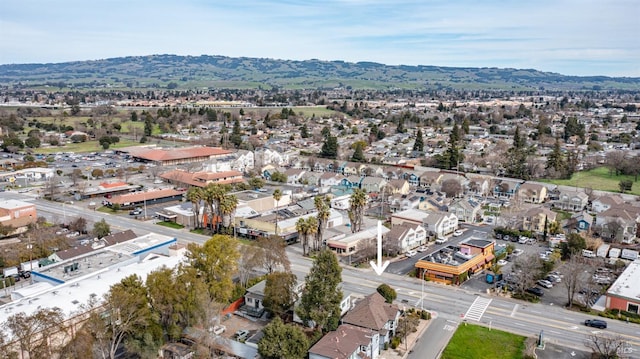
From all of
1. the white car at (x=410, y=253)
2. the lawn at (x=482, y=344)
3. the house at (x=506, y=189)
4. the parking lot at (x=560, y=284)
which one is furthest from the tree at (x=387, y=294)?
the house at (x=506, y=189)

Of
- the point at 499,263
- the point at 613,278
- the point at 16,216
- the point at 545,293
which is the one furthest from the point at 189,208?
the point at 613,278

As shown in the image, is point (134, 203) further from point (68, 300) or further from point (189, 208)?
point (68, 300)

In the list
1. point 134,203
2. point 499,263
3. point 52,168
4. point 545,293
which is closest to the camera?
point 545,293

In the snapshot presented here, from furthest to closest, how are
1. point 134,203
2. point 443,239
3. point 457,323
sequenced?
1. point 134,203
2. point 443,239
3. point 457,323

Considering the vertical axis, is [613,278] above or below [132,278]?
below

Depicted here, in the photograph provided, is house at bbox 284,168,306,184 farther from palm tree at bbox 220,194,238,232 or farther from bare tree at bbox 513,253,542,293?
bare tree at bbox 513,253,542,293

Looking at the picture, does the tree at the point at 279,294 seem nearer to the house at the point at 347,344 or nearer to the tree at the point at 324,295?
the tree at the point at 324,295

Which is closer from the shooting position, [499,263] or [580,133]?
[499,263]
